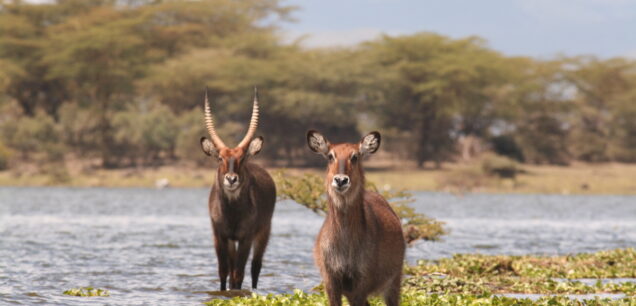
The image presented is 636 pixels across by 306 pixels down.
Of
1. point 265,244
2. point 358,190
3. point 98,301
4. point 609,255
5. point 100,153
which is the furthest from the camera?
point 100,153

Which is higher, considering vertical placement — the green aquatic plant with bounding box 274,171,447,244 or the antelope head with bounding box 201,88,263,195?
the antelope head with bounding box 201,88,263,195

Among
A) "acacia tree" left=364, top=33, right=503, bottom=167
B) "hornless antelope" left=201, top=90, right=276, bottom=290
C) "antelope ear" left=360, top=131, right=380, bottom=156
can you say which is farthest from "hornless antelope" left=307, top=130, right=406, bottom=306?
"acacia tree" left=364, top=33, right=503, bottom=167

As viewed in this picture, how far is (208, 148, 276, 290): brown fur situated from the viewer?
13711mm

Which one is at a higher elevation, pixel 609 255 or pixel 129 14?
pixel 129 14

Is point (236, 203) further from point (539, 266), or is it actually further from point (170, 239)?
point (170, 239)

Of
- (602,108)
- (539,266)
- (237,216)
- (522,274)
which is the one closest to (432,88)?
(602,108)

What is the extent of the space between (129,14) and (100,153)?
15770 mm

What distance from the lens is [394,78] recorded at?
3211 inches

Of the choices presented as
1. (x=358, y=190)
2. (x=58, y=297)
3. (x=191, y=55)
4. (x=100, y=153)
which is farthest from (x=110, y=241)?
(x=191, y=55)

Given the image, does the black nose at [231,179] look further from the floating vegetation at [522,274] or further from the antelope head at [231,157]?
the floating vegetation at [522,274]

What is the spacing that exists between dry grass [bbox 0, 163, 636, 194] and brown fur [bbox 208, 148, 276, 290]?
A: 56.8 m

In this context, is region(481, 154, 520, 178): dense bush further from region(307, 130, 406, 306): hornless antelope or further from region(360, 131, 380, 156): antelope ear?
region(360, 131, 380, 156): antelope ear

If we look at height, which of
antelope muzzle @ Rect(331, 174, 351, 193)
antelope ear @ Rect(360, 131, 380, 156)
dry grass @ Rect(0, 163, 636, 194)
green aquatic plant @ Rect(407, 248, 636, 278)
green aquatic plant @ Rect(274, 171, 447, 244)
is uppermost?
antelope ear @ Rect(360, 131, 380, 156)

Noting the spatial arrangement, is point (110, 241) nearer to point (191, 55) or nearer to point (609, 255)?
point (609, 255)
